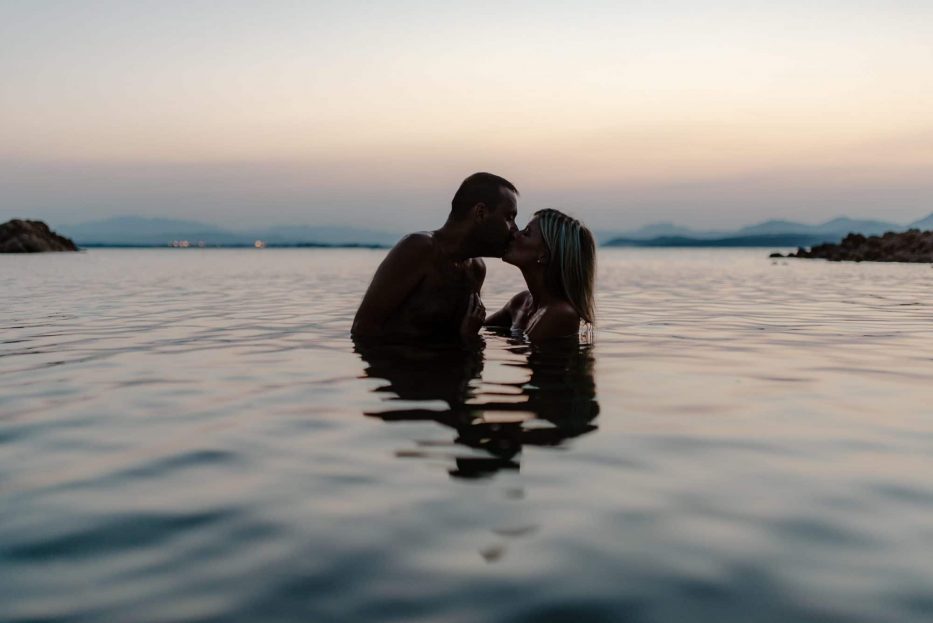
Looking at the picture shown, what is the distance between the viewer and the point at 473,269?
27.6 feet

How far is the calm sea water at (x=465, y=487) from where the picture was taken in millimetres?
2359

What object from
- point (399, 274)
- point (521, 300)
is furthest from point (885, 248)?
point (399, 274)

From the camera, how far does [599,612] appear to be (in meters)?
2.26

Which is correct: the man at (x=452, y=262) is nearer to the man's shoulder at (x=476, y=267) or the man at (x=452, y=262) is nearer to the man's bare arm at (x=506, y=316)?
the man's shoulder at (x=476, y=267)

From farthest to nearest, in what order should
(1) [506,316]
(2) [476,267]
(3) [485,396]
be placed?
(1) [506,316] < (2) [476,267] < (3) [485,396]

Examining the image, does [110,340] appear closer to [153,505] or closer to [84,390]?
[84,390]

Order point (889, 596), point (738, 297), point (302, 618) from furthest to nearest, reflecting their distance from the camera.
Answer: point (738, 297) → point (889, 596) → point (302, 618)

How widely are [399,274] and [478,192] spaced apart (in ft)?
4.05

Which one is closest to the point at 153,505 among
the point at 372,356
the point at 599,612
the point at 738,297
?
the point at 599,612

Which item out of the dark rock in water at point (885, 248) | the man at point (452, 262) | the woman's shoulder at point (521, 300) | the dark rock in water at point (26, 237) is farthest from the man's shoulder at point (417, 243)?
the dark rock in water at point (26, 237)

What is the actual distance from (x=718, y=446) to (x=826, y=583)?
1789 millimetres

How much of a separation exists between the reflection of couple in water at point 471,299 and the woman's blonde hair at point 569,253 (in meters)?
0.01

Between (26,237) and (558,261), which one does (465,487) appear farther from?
(26,237)

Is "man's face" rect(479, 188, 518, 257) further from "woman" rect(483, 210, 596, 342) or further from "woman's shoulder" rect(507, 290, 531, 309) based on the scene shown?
"woman's shoulder" rect(507, 290, 531, 309)
